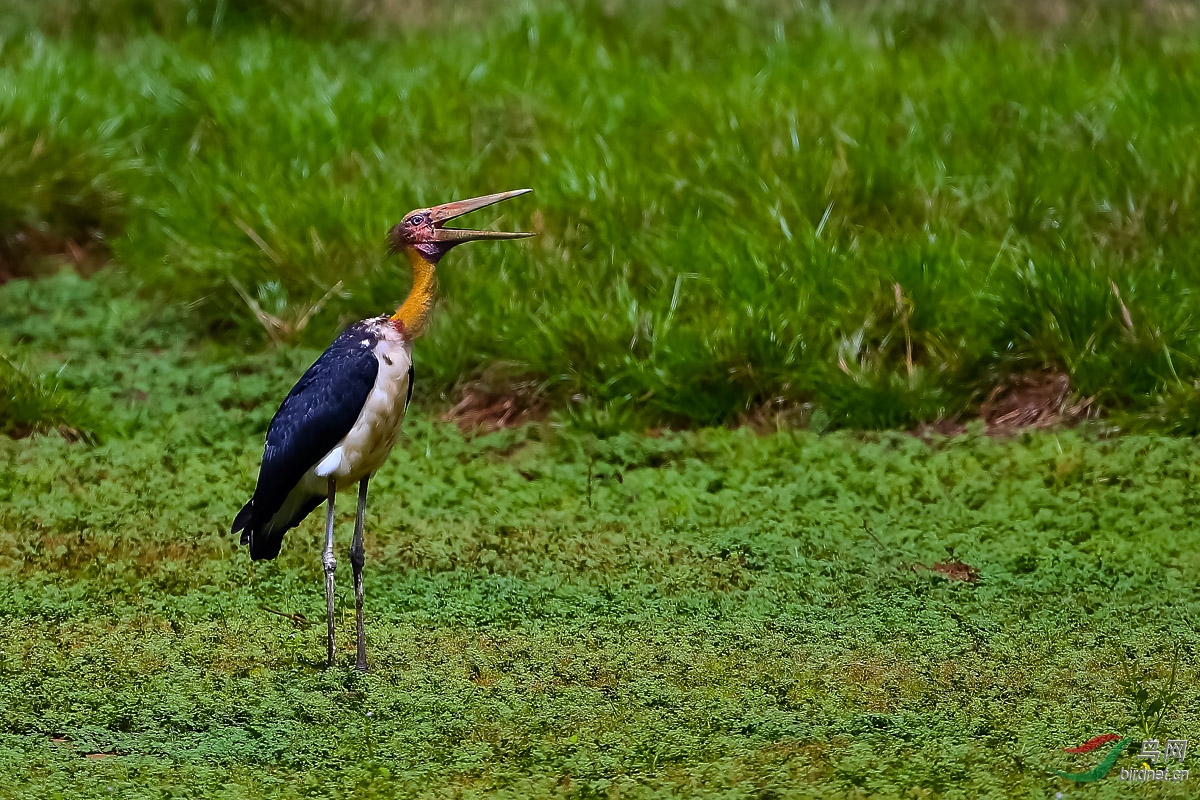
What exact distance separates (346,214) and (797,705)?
3.42 meters

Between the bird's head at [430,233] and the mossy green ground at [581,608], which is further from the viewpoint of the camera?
the bird's head at [430,233]

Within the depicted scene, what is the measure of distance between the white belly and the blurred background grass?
181 cm

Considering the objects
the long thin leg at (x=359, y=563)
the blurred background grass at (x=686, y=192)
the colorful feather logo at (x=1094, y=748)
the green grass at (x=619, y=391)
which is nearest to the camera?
the colorful feather logo at (x=1094, y=748)

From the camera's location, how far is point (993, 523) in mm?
5078

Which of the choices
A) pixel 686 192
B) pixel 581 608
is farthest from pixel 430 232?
pixel 686 192

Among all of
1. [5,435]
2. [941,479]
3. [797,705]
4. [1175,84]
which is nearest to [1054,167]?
[1175,84]

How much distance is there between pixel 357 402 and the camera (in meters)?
4.05

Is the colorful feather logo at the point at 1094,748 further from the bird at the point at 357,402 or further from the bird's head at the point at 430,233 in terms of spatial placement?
the bird's head at the point at 430,233

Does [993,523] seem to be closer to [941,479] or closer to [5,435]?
[941,479]

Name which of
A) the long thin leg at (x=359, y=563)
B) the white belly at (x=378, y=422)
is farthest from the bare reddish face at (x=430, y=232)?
the long thin leg at (x=359, y=563)

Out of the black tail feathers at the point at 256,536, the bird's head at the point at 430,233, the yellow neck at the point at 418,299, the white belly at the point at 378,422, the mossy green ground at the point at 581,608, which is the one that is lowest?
the mossy green ground at the point at 581,608

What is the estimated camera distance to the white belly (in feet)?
13.3

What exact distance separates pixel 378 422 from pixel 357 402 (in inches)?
2.9

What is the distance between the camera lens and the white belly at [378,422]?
4.07 m
